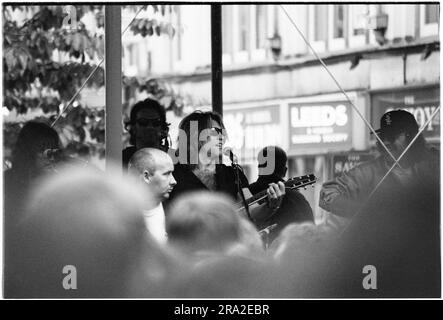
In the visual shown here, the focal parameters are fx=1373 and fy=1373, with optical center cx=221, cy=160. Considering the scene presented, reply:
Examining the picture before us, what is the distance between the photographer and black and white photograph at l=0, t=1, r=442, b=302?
679 centimetres

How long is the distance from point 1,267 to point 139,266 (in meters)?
0.70

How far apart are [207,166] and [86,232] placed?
0.68m

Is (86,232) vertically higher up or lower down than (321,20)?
lower down

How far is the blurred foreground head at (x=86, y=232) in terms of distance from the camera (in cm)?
680

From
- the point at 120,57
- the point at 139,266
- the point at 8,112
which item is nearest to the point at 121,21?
the point at 120,57

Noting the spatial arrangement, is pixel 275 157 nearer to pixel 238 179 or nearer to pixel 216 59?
pixel 238 179

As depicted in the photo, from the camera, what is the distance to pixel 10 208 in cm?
684

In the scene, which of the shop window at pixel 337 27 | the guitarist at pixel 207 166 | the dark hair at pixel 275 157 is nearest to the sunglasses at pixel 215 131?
the guitarist at pixel 207 166

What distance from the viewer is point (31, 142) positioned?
22.4 feet

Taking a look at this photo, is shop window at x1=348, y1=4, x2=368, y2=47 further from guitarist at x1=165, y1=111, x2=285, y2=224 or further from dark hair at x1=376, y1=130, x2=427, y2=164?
guitarist at x1=165, y1=111, x2=285, y2=224

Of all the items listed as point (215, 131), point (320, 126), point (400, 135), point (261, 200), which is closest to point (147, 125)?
point (215, 131)

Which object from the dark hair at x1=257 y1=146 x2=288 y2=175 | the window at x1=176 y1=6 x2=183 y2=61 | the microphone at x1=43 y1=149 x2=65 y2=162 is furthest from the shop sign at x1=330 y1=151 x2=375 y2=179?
the microphone at x1=43 y1=149 x2=65 y2=162

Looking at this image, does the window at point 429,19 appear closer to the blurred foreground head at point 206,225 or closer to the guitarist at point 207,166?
the guitarist at point 207,166
